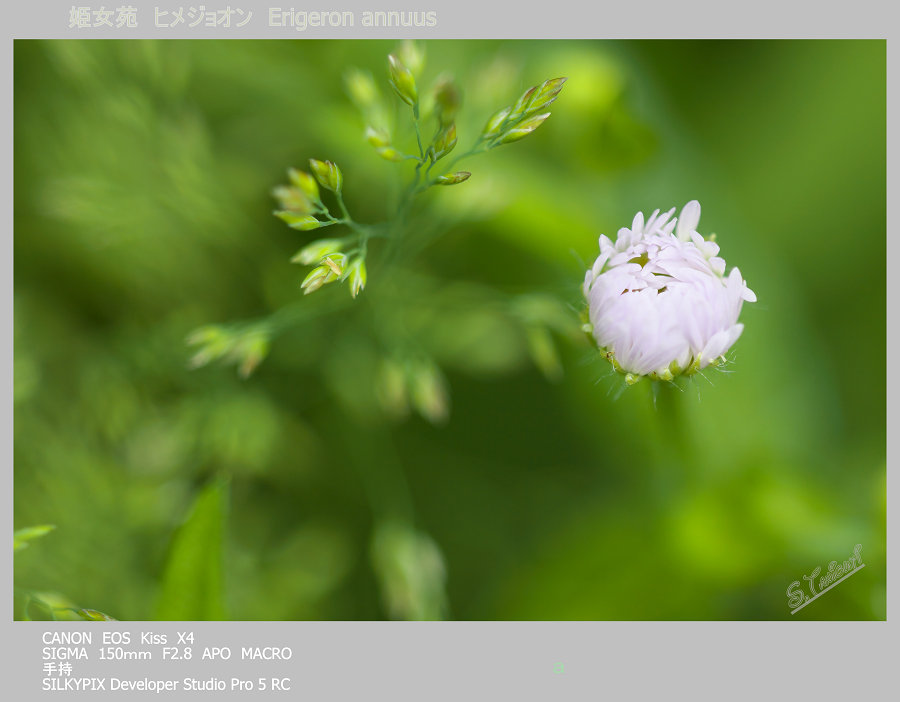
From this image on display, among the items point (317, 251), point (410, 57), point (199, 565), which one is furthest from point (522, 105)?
point (199, 565)

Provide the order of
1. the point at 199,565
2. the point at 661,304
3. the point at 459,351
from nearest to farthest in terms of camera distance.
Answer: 1. the point at 661,304
2. the point at 199,565
3. the point at 459,351

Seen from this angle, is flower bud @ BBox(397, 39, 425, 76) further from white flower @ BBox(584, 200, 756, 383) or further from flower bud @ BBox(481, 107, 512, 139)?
white flower @ BBox(584, 200, 756, 383)

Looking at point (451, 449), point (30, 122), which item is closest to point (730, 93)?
point (451, 449)

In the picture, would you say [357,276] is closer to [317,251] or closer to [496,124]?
[317,251]

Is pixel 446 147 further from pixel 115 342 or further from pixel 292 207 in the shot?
pixel 115 342

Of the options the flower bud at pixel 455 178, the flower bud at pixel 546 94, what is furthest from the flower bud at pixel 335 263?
the flower bud at pixel 546 94
